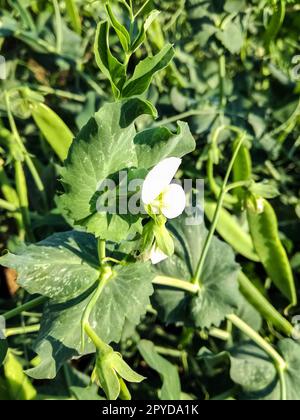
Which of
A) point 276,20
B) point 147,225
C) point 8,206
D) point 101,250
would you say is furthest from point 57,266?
point 276,20

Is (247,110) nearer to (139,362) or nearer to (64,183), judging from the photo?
(139,362)

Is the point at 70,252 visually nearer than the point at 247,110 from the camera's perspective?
Yes

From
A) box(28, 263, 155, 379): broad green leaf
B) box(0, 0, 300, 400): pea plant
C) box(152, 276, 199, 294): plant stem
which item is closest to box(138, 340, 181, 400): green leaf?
box(0, 0, 300, 400): pea plant

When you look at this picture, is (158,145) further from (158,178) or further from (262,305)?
(262,305)

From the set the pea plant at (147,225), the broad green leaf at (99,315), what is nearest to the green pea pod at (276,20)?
the pea plant at (147,225)

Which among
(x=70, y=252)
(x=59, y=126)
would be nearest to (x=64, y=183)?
(x=70, y=252)

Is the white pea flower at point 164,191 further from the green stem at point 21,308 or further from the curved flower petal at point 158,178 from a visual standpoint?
the green stem at point 21,308

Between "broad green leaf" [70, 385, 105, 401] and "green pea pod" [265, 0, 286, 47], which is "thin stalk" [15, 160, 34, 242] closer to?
"broad green leaf" [70, 385, 105, 401]
